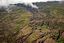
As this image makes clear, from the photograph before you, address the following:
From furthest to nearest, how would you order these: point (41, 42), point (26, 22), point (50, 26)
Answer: point (26, 22) → point (50, 26) → point (41, 42)

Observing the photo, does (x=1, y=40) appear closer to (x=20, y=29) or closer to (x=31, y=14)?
(x=20, y=29)

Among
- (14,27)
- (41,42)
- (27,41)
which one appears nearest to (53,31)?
(41,42)

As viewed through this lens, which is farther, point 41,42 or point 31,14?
point 31,14

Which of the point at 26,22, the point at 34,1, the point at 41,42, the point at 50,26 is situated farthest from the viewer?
the point at 34,1

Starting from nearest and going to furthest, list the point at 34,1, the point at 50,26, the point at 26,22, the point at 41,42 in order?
the point at 41,42 → the point at 50,26 → the point at 26,22 → the point at 34,1

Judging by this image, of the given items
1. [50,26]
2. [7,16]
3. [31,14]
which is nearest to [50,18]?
[50,26]

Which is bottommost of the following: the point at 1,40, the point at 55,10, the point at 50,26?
the point at 1,40

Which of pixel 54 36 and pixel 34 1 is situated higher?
pixel 34 1

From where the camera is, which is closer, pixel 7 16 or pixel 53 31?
pixel 53 31

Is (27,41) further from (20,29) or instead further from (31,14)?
(31,14)
